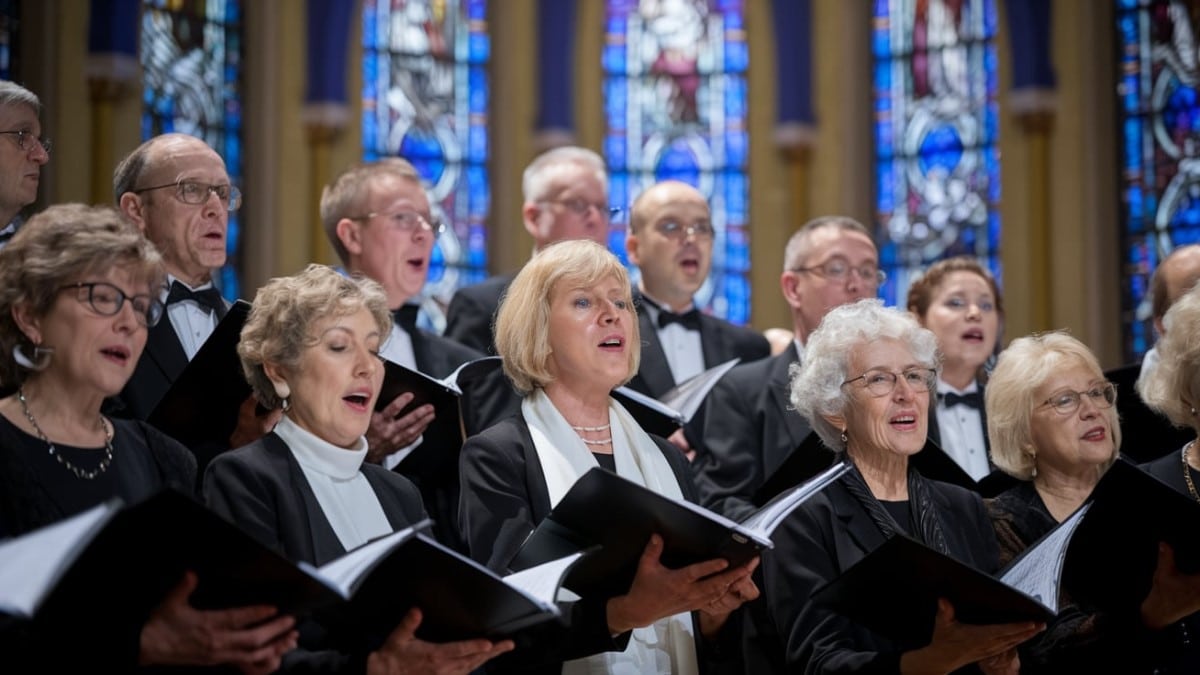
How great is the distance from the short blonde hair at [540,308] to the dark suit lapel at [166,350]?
853mm

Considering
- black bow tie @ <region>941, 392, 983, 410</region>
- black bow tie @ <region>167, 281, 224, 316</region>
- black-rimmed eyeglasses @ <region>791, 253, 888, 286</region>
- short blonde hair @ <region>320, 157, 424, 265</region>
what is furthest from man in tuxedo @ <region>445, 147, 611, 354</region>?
black bow tie @ <region>167, 281, 224, 316</region>

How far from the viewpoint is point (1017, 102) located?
11.6 m

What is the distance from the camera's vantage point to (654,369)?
223 inches

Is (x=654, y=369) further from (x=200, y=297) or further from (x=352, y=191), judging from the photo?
(x=200, y=297)

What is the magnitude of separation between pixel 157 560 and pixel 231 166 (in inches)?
354

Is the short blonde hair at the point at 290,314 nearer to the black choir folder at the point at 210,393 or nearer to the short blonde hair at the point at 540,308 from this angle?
the black choir folder at the point at 210,393

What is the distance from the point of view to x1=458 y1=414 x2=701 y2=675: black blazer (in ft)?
11.7

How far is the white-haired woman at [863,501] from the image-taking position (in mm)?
3811

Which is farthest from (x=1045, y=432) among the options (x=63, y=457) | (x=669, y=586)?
(x=63, y=457)

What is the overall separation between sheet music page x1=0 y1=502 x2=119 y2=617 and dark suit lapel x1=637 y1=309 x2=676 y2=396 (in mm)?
3117

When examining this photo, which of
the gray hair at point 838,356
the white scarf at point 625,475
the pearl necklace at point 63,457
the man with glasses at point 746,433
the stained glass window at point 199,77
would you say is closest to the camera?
the pearl necklace at point 63,457

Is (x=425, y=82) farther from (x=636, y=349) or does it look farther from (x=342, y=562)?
(x=342, y=562)

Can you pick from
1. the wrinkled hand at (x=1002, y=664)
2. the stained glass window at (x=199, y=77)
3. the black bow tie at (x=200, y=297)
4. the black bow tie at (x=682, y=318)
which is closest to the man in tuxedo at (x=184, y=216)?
the black bow tie at (x=200, y=297)

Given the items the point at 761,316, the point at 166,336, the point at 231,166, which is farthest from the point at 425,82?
the point at 166,336
